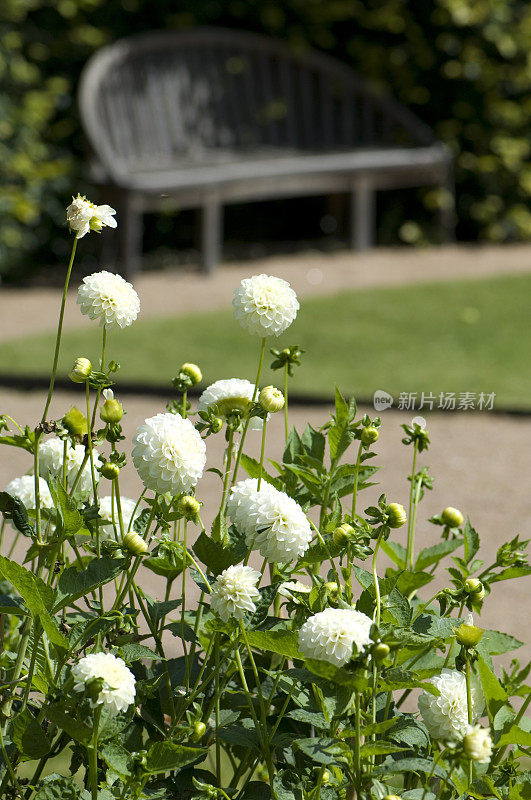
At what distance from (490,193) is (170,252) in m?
2.38

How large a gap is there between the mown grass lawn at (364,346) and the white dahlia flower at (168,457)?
3.55 meters

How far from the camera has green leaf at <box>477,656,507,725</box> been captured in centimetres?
149

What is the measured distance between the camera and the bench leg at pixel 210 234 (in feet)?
22.6

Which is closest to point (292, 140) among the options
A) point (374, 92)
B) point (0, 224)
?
point (374, 92)

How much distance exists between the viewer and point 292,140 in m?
8.08

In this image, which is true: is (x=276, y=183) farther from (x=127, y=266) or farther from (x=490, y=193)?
(x=490, y=193)

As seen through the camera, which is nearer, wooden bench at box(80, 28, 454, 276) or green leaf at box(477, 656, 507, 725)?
green leaf at box(477, 656, 507, 725)

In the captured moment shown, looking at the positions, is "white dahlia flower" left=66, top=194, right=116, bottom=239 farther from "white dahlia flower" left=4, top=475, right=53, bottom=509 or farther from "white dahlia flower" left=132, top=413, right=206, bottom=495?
"white dahlia flower" left=4, top=475, right=53, bottom=509

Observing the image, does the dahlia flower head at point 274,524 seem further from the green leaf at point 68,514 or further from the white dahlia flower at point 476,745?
the white dahlia flower at point 476,745

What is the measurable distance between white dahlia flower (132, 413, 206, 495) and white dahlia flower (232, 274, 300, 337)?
19cm

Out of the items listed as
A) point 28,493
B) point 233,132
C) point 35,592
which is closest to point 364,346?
point 233,132

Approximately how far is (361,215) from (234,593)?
6577 mm

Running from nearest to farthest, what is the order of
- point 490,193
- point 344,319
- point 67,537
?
1. point 67,537
2. point 344,319
3. point 490,193

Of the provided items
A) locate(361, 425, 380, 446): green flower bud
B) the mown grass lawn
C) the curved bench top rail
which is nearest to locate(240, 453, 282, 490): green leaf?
locate(361, 425, 380, 446): green flower bud
